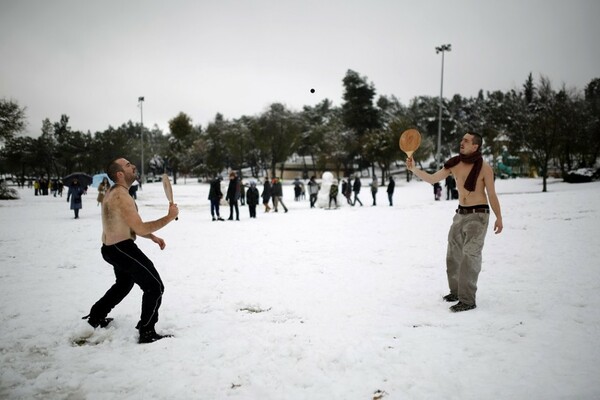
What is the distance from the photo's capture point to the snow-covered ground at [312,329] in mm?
2826

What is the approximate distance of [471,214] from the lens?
429 centimetres

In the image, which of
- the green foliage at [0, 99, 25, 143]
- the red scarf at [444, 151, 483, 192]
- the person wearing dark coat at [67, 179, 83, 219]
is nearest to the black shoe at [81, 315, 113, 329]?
the red scarf at [444, 151, 483, 192]

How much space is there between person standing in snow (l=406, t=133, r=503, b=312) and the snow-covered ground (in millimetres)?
333

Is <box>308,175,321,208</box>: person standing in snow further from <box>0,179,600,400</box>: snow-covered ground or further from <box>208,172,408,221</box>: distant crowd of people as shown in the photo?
<box>0,179,600,400</box>: snow-covered ground

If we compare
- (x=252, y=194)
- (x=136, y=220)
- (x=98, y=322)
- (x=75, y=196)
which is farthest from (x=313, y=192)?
(x=136, y=220)

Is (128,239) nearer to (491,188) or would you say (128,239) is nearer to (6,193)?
(491,188)

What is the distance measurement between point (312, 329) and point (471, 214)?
91.5 inches

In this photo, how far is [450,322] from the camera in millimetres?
3945

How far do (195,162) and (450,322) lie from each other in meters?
72.0

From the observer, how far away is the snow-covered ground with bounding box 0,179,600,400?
2.83m

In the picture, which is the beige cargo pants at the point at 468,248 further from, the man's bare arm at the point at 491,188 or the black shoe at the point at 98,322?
the black shoe at the point at 98,322

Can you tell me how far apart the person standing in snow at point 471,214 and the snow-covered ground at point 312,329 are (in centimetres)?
33

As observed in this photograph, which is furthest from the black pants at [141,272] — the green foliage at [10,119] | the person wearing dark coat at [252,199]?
the green foliage at [10,119]

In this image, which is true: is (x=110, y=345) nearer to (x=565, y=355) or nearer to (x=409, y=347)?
(x=409, y=347)
